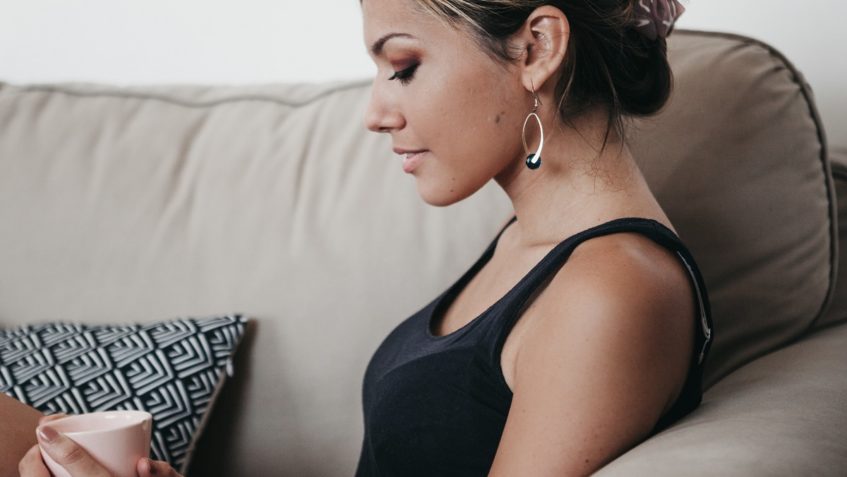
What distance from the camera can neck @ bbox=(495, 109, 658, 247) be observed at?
96 cm

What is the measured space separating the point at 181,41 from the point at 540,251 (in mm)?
1076

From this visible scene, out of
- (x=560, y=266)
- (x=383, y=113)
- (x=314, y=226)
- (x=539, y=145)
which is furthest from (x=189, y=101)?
(x=560, y=266)

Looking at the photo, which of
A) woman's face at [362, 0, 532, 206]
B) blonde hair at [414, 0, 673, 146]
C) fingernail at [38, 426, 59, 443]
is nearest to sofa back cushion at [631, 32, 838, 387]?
blonde hair at [414, 0, 673, 146]

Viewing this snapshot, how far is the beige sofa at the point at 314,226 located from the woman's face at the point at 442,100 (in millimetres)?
303

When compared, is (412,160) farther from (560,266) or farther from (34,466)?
(34,466)

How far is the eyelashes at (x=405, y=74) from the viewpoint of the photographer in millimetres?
990

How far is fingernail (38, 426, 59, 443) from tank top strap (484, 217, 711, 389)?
40cm

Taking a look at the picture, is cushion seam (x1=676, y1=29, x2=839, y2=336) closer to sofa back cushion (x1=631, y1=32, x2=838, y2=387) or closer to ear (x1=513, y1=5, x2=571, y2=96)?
sofa back cushion (x1=631, y1=32, x2=838, y2=387)

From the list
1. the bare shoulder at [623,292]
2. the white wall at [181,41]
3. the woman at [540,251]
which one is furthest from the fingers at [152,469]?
the white wall at [181,41]

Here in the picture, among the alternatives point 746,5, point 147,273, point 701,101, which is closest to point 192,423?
point 147,273

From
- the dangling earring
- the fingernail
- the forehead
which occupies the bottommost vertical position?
the fingernail

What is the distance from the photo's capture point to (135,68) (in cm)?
185

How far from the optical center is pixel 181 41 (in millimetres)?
1827

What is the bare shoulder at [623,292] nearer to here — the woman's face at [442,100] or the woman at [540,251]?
the woman at [540,251]
